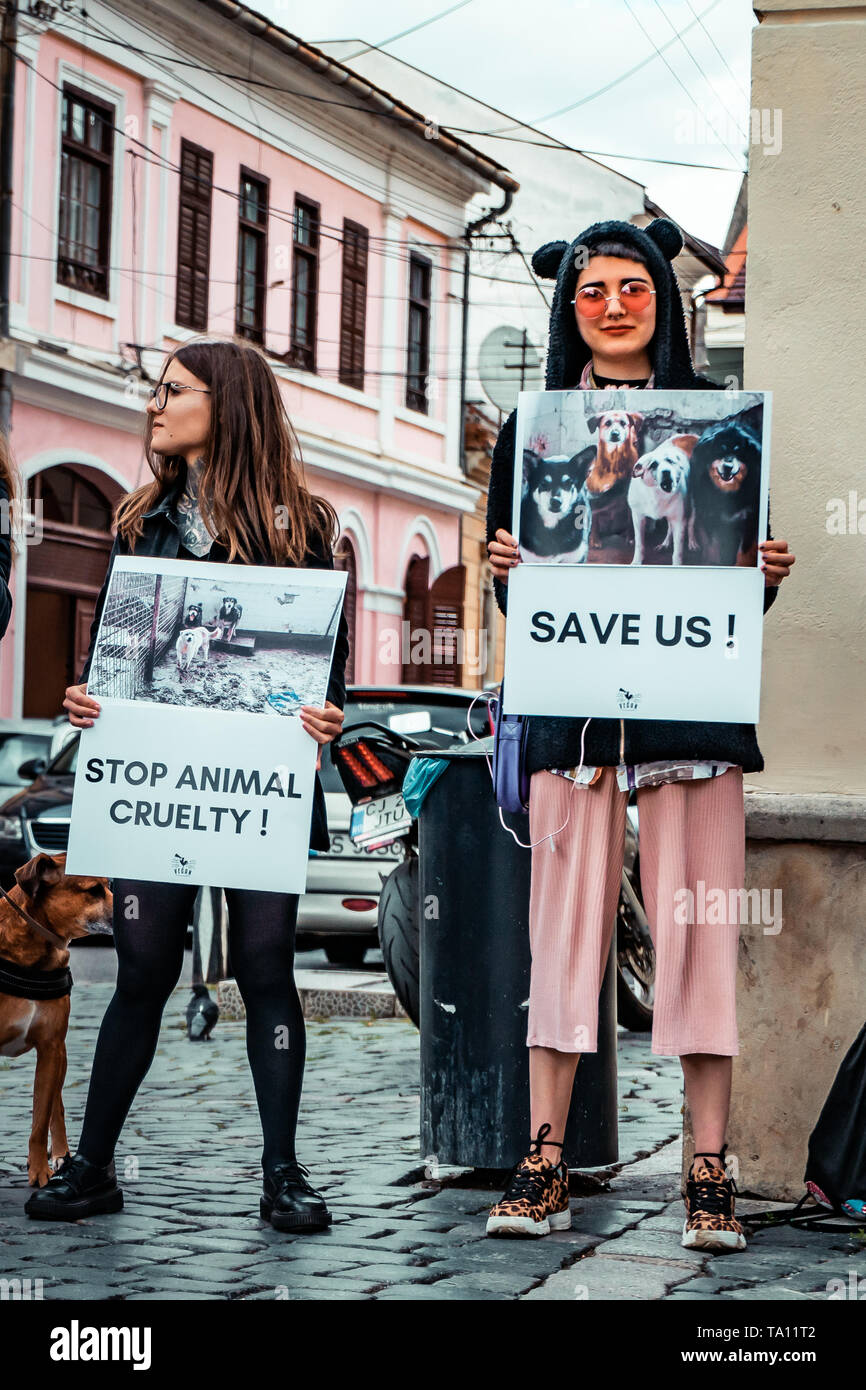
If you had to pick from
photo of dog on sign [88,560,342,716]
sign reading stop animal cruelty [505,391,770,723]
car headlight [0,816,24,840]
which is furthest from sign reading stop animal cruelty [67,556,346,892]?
car headlight [0,816,24,840]

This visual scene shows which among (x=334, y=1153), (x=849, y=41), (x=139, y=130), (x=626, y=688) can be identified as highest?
(x=139, y=130)

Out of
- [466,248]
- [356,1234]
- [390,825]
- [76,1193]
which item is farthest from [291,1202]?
[466,248]

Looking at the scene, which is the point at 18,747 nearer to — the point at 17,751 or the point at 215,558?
the point at 17,751

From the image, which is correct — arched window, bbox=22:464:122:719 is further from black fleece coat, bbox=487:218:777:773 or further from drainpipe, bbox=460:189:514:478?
black fleece coat, bbox=487:218:777:773

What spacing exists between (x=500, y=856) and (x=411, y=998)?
2356mm

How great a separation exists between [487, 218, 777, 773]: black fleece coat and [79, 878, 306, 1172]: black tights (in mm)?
761

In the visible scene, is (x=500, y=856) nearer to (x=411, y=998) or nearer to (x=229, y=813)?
(x=229, y=813)

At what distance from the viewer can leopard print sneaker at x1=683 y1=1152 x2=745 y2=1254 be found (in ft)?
14.6

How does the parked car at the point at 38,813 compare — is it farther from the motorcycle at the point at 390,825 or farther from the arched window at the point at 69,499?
the arched window at the point at 69,499

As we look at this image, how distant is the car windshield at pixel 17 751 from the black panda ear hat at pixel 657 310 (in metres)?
11.8

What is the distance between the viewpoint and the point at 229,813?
463 centimetres

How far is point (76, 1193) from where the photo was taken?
4.69 metres

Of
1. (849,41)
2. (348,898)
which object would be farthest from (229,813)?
(348,898)

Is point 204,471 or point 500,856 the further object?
point 500,856
